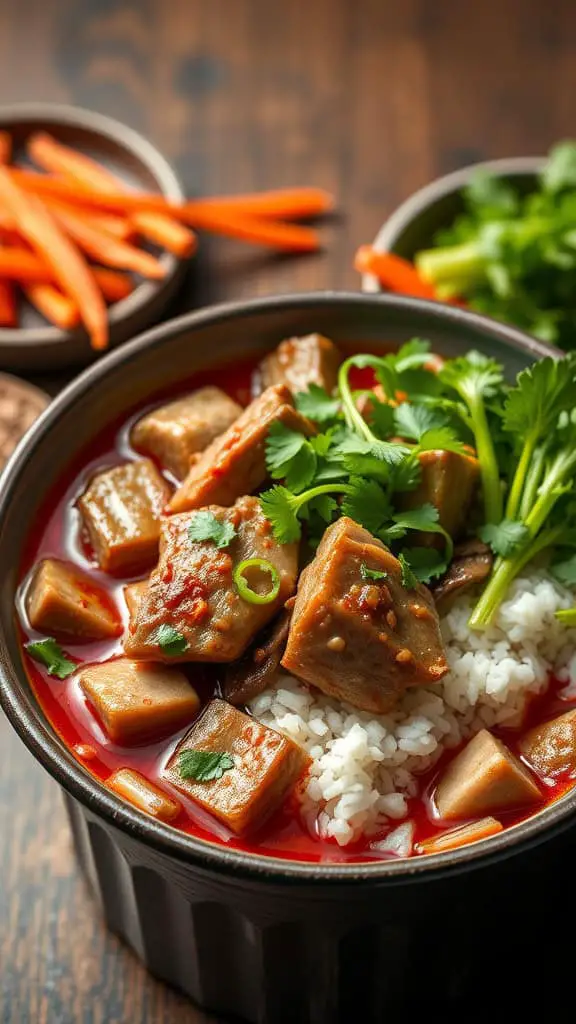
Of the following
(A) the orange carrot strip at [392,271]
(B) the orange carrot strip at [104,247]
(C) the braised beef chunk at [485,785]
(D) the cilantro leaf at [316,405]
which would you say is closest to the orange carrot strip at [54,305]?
(B) the orange carrot strip at [104,247]

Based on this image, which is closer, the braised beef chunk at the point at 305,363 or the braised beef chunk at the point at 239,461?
the braised beef chunk at the point at 239,461

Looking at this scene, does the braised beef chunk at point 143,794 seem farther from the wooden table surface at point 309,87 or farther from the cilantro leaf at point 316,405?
the wooden table surface at point 309,87

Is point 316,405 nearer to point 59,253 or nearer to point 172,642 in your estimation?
point 172,642

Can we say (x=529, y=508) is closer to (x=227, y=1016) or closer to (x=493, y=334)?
(x=493, y=334)

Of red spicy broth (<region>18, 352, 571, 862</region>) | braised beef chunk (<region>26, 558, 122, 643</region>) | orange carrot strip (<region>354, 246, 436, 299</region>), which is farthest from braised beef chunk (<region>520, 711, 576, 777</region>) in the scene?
orange carrot strip (<region>354, 246, 436, 299</region>)

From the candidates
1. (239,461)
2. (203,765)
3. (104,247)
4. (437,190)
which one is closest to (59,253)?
→ (104,247)

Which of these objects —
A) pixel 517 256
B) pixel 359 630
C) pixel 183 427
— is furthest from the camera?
pixel 517 256
